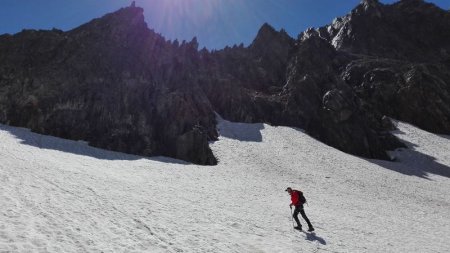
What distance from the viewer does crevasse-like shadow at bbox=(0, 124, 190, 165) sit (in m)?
35.9

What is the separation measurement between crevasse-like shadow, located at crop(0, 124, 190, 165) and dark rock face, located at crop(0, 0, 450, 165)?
206 centimetres

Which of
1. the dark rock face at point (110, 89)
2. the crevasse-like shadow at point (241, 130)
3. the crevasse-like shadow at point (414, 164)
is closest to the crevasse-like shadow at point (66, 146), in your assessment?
the dark rock face at point (110, 89)

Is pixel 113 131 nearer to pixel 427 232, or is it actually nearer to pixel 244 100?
pixel 244 100

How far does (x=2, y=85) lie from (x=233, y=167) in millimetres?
32963

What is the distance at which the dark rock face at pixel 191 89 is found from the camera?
44.8 metres

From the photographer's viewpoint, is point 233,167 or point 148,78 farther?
point 148,78

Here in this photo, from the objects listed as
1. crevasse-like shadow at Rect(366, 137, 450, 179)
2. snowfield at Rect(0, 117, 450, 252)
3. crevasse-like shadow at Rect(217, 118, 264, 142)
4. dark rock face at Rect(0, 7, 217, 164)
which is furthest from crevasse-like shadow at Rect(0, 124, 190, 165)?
crevasse-like shadow at Rect(366, 137, 450, 179)

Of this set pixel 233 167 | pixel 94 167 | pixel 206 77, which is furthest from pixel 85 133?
pixel 206 77

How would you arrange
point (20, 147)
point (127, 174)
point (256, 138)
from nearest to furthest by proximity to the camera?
point (127, 174), point (20, 147), point (256, 138)

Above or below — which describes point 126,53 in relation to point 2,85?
above

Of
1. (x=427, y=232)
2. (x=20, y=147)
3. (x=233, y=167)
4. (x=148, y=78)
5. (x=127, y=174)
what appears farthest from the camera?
(x=148, y=78)

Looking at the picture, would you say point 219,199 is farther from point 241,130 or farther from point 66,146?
point 241,130

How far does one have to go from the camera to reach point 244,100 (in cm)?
6147

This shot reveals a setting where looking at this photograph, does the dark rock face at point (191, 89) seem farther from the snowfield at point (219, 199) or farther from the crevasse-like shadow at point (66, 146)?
the snowfield at point (219, 199)
